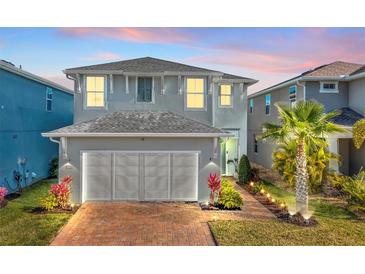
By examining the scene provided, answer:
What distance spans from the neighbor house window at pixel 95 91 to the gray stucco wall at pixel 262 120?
12.4m

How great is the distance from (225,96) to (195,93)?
324cm

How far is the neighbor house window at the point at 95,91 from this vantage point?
47.1 feet

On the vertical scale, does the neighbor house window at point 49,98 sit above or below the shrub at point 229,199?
above

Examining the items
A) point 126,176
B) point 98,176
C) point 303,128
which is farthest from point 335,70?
point 98,176

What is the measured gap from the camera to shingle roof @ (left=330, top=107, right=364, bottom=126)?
14773 mm

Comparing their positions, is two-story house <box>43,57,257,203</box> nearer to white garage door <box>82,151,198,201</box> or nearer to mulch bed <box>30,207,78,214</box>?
white garage door <box>82,151,198,201</box>

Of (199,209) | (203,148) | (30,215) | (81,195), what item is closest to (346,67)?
(203,148)

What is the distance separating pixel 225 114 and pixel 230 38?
5346 mm

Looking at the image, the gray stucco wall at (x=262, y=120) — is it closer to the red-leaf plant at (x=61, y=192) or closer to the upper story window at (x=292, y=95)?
the upper story window at (x=292, y=95)

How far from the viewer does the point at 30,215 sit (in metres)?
10.3

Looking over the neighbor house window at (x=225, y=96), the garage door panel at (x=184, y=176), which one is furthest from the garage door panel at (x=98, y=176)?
the neighbor house window at (x=225, y=96)

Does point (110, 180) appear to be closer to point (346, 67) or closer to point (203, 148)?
point (203, 148)
